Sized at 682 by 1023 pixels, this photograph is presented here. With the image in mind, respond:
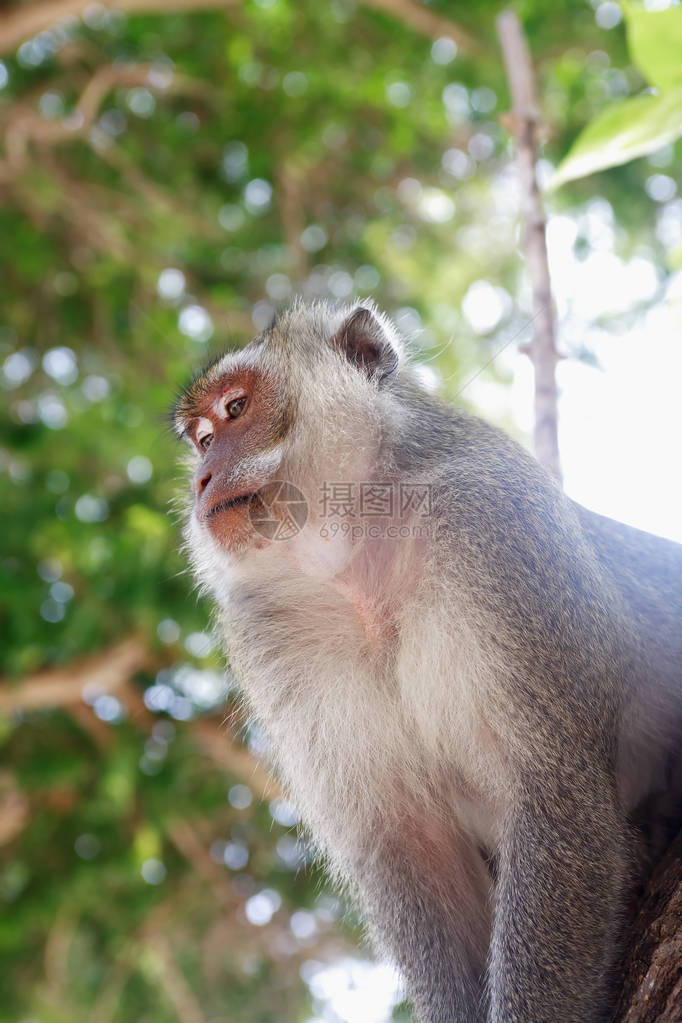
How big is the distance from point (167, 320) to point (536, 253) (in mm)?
5590

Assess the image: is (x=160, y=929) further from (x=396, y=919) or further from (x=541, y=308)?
(x=541, y=308)

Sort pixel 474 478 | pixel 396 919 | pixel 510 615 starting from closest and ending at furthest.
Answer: pixel 510 615 → pixel 474 478 → pixel 396 919

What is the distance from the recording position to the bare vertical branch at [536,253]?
3.60 metres

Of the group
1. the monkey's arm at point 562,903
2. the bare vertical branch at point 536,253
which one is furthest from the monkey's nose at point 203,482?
the monkey's arm at point 562,903

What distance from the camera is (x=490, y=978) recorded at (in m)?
2.82

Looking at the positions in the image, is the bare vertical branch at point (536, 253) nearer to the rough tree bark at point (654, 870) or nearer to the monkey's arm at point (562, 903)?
the rough tree bark at point (654, 870)

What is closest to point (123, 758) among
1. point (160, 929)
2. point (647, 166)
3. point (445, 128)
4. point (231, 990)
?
point (160, 929)

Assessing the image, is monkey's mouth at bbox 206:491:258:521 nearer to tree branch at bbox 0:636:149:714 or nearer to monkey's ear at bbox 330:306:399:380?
monkey's ear at bbox 330:306:399:380

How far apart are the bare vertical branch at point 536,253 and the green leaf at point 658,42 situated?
1.30m

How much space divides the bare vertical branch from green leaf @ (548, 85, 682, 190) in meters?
1.21

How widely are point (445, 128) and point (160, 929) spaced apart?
27.4ft

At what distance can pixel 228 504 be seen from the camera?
124 inches

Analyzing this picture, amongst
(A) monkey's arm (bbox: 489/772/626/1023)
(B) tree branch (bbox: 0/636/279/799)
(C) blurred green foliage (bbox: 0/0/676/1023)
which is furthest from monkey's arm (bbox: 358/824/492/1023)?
(B) tree branch (bbox: 0/636/279/799)

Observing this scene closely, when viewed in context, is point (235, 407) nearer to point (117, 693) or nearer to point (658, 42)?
point (658, 42)
